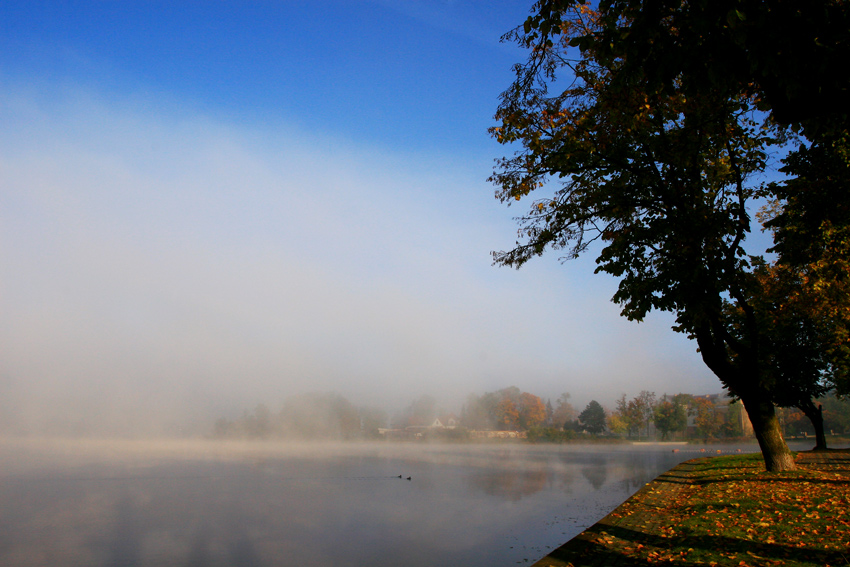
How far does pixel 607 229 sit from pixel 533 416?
432 ft

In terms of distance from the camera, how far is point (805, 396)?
1395 inches

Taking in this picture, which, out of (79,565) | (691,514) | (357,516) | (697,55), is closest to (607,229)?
(691,514)

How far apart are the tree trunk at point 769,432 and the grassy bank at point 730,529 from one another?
2.08 metres

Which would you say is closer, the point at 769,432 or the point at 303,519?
the point at 769,432

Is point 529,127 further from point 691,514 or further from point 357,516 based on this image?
point 357,516

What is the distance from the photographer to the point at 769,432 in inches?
671

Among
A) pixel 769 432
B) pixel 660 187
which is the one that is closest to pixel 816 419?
pixel 769 432

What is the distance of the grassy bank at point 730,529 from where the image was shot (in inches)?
300

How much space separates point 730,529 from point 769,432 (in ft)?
32.2

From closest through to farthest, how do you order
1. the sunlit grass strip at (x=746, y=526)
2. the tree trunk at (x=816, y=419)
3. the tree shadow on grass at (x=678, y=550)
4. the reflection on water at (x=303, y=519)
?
the tree shadow on grass at (x=678, y=550) → the sunlit grass strip at (x=746, y=526) → the reflection on water at (x=303, y=519) → the tree trunk at (x=816, y=419)

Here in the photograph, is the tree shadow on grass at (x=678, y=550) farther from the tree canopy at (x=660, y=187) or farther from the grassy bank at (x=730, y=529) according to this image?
the tree canopy at (x=660, y=187)

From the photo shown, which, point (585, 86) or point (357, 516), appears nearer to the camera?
point (585, 86)

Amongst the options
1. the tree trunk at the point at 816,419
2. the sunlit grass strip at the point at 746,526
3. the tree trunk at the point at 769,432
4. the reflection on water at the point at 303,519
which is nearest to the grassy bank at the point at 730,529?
the sunlit grass strip at the point at 746,526

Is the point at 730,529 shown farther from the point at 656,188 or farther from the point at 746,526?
the point at 656,188
